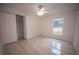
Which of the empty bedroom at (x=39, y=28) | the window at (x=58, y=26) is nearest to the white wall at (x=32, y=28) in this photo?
the empty bedroom at (x=39, y=28)

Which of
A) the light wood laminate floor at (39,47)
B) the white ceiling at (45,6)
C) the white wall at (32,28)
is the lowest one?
the light wood laminate floor at (39,47)

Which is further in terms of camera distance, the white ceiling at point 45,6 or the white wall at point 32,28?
the white wall at point 32,28

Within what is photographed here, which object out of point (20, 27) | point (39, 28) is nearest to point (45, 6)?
point (39, 28)

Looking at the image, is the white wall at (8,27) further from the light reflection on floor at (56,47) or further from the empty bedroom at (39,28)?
the light reflection on floor at (56,47)

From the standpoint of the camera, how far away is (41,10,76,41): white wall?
1615 millimetres

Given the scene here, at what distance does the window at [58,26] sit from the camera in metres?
1.64

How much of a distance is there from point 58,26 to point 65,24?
0.14 metres

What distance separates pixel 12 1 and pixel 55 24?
93 centimetres

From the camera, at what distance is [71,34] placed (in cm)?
165

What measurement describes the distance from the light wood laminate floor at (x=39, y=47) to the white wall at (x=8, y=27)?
0.39 ft

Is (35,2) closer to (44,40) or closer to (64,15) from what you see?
(64,15)

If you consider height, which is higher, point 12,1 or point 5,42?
point 12,1
